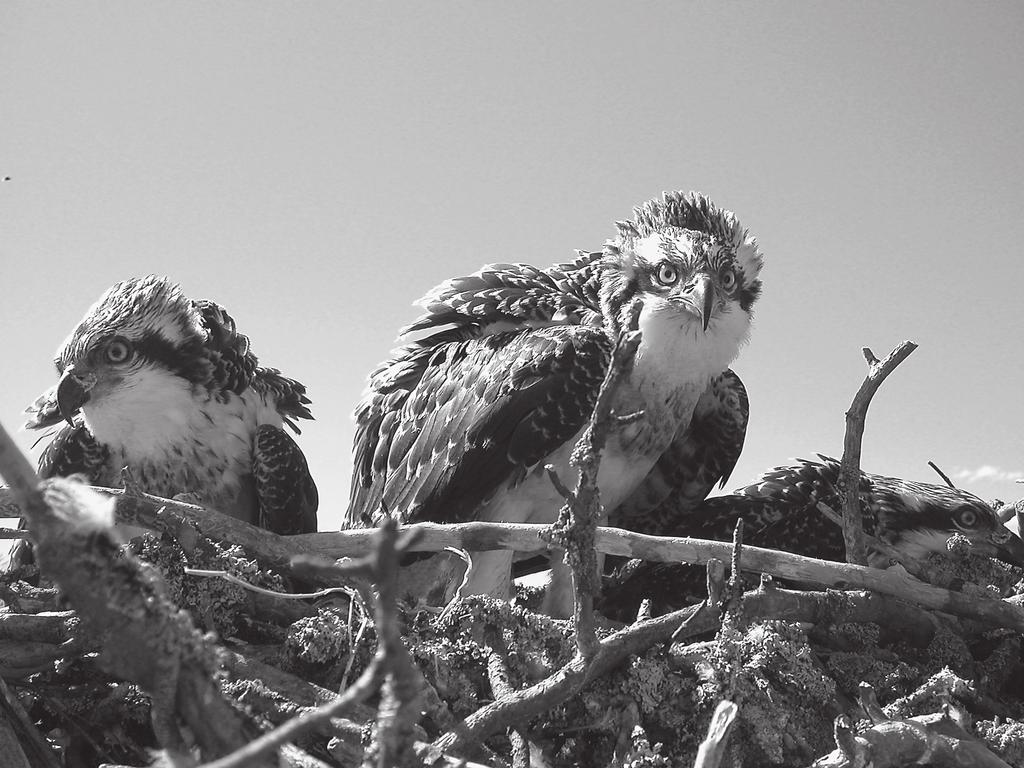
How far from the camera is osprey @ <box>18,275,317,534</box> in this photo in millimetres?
4887

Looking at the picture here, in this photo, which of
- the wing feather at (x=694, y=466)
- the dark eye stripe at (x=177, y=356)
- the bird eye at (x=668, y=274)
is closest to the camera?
the bird eye at (x=668, y=274)

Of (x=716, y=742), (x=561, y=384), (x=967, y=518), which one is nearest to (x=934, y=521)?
(x=967, y=518)

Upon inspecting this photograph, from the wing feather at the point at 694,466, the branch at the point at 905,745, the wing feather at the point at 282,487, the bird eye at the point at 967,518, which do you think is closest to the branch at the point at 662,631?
the branch at the point at 905,745

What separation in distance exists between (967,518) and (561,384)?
2167 mm

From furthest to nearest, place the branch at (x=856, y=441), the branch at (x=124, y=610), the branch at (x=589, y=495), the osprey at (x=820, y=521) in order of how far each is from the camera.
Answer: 1. the osprey at (x=820, y=521)
2. the branch at (x=856, y=441)
3. the branch at (x=589, y=495)
4. the branch at (x=124, y=610)

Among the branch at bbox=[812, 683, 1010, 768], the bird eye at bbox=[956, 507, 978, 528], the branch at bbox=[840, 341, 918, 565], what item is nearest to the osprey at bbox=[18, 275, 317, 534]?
the branch at bbox=[840, 341, 918, 565]

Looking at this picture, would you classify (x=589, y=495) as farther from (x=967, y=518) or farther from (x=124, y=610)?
(x=967, y=518)

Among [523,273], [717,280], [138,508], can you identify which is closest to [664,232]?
[717,280]

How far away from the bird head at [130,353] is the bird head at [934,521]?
3.64 metres

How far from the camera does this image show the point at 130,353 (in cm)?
493

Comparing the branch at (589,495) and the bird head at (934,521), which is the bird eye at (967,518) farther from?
the branch at (589,495)

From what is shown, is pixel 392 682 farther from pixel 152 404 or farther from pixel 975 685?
pixel 152 404

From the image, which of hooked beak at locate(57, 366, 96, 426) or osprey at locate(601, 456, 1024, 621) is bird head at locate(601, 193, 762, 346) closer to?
osprey at locate(601, 456, 1024, 621)

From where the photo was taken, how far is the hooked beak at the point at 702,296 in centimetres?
452
